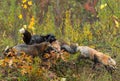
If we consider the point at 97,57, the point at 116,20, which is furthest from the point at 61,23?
the point at 97,57

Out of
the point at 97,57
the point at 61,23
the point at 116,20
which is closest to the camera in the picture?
the point at 97,57

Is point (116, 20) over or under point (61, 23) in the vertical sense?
over

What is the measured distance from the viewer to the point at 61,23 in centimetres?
894

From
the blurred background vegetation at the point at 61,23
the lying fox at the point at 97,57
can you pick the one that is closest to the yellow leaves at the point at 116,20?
the blurred background vegetation at the point at 61,23

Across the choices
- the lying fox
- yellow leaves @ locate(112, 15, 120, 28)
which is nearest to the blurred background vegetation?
yellow leaves @ locate(112, 15, 120, 28)

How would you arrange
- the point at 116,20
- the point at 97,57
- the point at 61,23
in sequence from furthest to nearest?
the point at 61,23 < the point at 116,20 < the point at 97,57

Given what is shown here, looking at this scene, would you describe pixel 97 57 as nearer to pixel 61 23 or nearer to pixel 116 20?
pixel 116 20

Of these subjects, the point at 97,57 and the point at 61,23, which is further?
the point at 61,23

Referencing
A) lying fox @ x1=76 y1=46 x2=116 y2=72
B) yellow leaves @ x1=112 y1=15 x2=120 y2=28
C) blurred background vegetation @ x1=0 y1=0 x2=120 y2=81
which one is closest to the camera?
lying fox @ x1=76 y1=46 x2=116 y2=72

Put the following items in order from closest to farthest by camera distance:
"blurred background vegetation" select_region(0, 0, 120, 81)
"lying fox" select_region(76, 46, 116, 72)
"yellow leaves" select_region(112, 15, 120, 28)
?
"lying fox" select_region(76, 46, 116, 72) < "yellow leaves" select_region(112, 15, 120, 28) < "blurred background vegetation" select_region(0, 0, 120, 81)

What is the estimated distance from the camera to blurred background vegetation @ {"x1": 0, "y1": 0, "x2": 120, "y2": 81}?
775 centimetres

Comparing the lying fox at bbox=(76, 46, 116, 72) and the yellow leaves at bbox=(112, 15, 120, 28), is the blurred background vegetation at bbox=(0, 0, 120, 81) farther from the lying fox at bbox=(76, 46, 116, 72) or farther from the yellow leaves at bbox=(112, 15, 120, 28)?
the lying fox at bbox=(76, 46, 116, 72)

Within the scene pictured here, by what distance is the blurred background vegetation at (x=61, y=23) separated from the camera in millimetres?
7754

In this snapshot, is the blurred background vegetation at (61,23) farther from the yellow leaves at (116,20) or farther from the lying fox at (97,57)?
the lying fox at (97,57)
